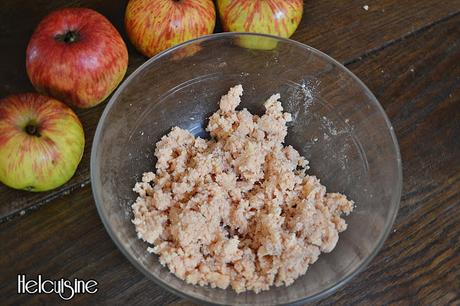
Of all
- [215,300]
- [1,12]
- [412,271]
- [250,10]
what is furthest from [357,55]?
[1,12]

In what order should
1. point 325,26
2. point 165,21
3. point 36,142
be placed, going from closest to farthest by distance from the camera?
point 36,142
point 165,21
point 325,26

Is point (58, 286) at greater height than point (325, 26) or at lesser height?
lesser

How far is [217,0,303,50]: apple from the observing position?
3.73ft

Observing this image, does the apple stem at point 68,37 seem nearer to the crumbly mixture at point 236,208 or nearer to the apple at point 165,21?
the apple at point 165,21

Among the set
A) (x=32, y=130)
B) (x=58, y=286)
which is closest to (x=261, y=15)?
(x=32, y=130)

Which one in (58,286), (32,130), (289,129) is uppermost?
(32,130)

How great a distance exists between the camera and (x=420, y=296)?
100 cm

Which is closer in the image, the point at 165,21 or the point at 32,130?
the point at 32,130

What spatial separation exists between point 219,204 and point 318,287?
0.69 feet

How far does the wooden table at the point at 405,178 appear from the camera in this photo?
3.20 ft

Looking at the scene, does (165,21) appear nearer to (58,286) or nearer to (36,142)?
(36,142)

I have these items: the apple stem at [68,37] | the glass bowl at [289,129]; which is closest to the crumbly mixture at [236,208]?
the glass bowl at [289,129]

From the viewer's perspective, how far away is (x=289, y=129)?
1119 millimetres

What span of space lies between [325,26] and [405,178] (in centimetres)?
38
